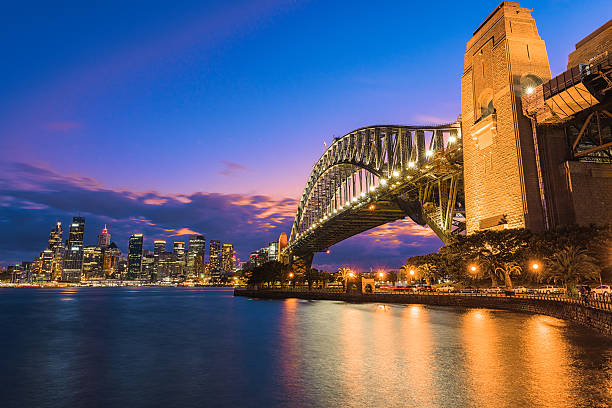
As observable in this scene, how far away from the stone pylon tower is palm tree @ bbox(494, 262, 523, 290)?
3.60 meters

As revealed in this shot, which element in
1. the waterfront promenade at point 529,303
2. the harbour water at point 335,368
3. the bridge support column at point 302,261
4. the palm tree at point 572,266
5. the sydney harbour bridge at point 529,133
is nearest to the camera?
the harbour water at point 335,368

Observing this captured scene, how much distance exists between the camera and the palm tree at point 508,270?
36125mm

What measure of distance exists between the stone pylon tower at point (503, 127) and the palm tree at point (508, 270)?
360 centimetres

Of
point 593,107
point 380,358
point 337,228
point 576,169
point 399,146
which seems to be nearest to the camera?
point 380,358

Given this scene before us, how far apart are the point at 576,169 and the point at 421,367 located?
30.7m

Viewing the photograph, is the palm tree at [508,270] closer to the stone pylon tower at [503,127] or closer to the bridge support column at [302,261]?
the stone pylon tower at [503,127]

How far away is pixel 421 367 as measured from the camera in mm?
15188

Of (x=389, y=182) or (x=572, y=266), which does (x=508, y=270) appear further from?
(x=389, y=182)

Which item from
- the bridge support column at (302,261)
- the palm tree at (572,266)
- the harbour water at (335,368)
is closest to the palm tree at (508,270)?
the palm tree at (572,266)

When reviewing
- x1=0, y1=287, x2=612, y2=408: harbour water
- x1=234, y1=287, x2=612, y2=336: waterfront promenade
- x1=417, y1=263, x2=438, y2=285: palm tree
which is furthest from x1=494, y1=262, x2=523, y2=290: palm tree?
x1=417, y1=263, x2=438, y2=285: palm tree

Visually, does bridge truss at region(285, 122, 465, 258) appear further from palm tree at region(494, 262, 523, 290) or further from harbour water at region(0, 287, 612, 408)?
harbour water at region(0, 287, 612, 408)

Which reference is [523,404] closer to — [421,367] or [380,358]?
[421,367]

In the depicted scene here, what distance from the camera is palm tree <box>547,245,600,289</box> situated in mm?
30188

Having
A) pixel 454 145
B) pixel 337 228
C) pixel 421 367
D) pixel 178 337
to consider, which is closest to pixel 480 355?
pixel 421 367
